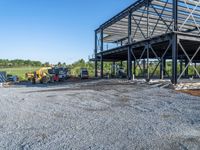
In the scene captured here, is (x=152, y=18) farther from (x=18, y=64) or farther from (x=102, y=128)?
(x=18, y=64)

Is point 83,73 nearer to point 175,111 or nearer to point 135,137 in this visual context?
point 175,111

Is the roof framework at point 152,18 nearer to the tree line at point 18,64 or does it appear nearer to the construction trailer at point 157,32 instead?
the construction trailer at point 157,32

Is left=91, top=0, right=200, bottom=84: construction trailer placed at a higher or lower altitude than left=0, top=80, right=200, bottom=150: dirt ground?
higher

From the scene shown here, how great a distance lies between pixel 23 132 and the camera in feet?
18.5

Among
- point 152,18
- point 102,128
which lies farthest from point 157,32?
point 102,128

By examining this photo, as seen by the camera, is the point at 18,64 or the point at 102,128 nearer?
the point at 102,128

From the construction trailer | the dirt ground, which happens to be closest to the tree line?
the construction trailer

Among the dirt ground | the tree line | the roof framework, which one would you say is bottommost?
the dirt ground

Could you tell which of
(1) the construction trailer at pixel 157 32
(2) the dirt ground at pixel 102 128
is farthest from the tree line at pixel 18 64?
(2) the dirt ground at pixel 102 128

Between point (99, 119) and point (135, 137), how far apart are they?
1.96 metres

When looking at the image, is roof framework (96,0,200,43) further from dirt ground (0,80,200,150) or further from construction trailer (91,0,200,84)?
dirt ground (0,80,200,150)

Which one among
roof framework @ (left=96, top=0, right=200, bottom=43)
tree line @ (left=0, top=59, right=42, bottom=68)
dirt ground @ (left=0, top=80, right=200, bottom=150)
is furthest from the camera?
tree line @ (left=0, top=59, right=42, bottom=68)

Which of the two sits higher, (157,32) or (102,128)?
(157,32)

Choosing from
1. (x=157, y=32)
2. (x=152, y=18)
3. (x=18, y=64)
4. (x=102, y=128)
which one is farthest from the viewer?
(x=18, y=64)
